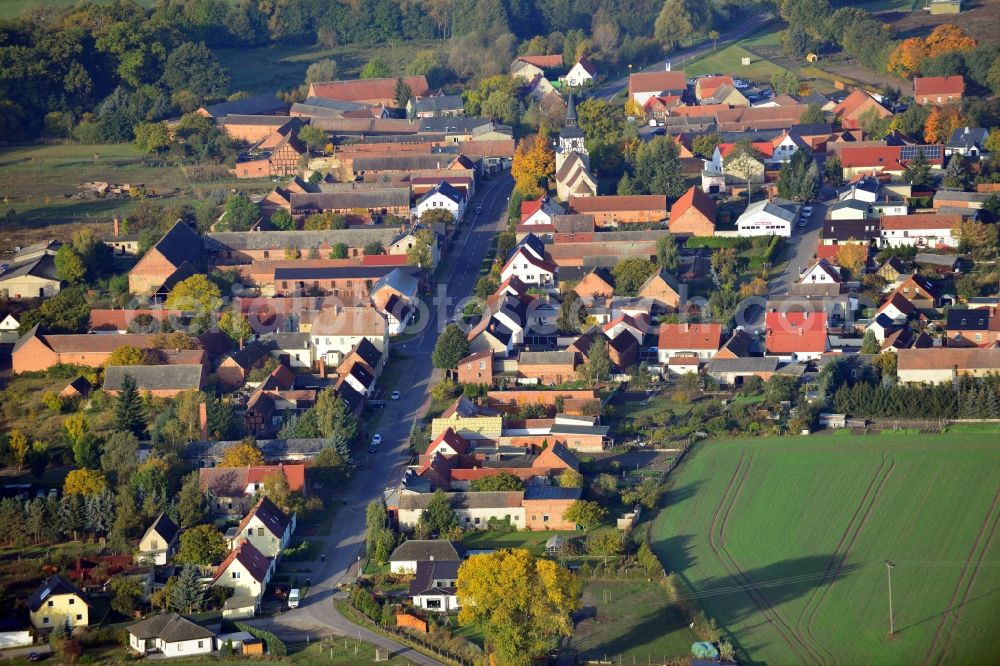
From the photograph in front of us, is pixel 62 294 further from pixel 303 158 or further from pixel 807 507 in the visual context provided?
pixel 807 507

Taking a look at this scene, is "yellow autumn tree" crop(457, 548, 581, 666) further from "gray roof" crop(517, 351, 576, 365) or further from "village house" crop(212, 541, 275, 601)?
"gray roof" crop(517, 351, 576, 365)

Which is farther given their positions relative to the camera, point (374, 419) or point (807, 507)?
point (374, 419)

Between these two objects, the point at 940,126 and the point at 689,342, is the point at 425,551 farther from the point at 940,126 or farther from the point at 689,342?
the point at 940,126

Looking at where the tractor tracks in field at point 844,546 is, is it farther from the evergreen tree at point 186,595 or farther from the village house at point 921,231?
the village house at point 921,231

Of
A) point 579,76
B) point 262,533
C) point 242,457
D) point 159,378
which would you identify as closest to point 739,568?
point 262,533

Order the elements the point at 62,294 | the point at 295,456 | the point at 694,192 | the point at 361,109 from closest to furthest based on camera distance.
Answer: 1. the point at 295,456
2. the point at 62,294
3. the point at 694,192
4. the point at 361,109

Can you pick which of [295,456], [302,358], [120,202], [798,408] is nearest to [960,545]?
[798,408]

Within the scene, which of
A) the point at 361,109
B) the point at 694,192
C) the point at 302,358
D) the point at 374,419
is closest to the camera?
the point at 374,419
